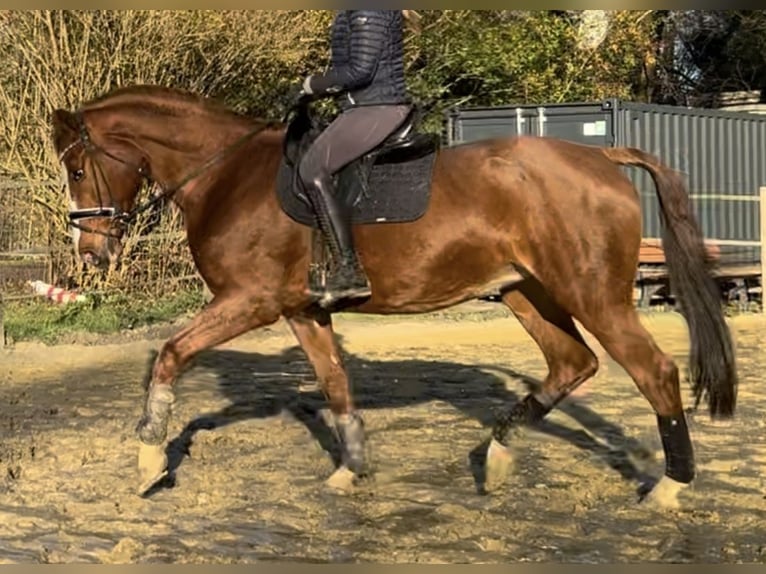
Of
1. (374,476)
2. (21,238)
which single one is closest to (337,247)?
(374,476)

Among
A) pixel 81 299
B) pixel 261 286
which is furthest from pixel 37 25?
pixel 261 286

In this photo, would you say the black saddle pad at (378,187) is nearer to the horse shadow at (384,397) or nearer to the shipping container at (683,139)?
the horse shadow at (384,397)

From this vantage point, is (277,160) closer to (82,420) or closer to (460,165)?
(460,165)

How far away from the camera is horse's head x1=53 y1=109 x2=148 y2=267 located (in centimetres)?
678

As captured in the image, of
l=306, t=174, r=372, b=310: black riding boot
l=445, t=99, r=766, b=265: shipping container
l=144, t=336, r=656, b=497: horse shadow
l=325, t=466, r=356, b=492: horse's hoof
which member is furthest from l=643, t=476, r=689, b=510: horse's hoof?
l=445, t=99, r=766, b=265: shipping container

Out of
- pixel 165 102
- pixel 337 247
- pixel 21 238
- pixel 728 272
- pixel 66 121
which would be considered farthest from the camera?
pixel 728 272

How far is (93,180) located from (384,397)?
12.5 ft

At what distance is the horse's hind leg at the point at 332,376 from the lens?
6.90m

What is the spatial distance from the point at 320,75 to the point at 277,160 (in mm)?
633

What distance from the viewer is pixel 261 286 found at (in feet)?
21.3

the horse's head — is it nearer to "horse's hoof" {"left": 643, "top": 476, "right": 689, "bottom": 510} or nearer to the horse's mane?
the horse's mane

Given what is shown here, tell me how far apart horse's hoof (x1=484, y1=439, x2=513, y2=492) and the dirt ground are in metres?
0.11

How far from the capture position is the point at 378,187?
256 inches

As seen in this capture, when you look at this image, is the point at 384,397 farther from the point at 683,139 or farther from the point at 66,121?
the point at 683,139
